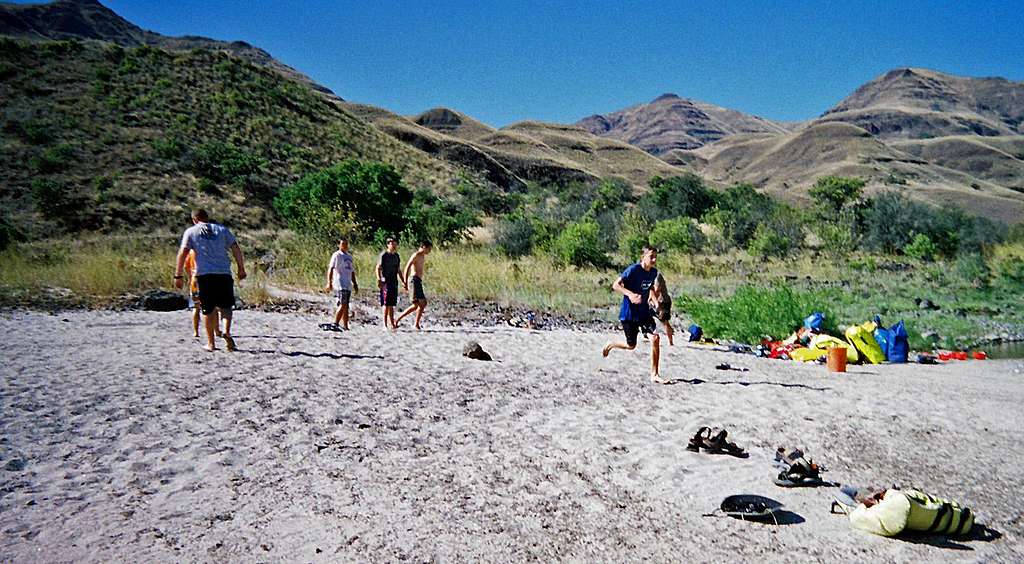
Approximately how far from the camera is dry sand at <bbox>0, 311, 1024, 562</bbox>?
4.11 meters

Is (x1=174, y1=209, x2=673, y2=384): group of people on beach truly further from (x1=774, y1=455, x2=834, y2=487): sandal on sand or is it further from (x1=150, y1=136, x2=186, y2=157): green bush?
(x1=150, y1=136, x2=186, y2=157): green bush

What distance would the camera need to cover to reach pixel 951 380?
10102 mm

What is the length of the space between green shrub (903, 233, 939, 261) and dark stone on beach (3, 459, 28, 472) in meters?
32.4

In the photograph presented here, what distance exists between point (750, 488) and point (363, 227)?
26.5 meters

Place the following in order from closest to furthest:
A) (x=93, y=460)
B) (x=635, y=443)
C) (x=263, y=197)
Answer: (x=93, y=460) < (x=635, y=443) < (x=263, y=197)

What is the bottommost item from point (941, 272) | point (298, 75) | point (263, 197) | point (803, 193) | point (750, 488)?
point (750, 488)

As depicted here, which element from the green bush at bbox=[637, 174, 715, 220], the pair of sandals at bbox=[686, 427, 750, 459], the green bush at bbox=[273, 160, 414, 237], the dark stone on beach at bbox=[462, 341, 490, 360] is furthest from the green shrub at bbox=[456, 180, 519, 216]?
the pair of sandals at bbox=[686, 427, 750, 459]

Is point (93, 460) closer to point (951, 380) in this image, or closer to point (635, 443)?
point (635, 443)

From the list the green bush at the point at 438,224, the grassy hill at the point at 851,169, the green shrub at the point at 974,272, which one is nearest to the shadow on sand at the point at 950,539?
the green shrub at the point at 974,272

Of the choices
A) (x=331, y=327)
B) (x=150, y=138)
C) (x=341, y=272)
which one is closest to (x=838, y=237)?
(x=341, y=272)

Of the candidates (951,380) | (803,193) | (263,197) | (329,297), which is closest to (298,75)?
(803,193)

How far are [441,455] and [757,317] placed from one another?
9.67m

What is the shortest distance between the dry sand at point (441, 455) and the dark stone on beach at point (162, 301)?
425 cm

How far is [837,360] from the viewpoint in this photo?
1020 cm
